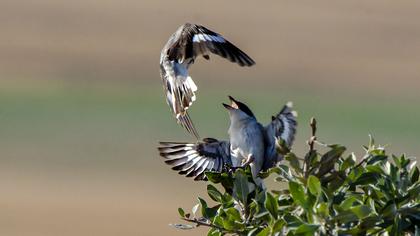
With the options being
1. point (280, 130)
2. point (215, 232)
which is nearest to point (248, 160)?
point (280, 130)

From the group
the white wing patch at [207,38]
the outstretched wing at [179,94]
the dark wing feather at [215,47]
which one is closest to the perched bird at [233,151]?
the outstretched wing at [179,94]

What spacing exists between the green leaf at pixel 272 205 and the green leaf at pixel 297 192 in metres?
0.13

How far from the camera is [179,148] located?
18.0ft

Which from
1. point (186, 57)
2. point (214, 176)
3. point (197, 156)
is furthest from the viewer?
point (197, 156)

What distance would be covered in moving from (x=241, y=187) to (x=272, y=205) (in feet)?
1.14

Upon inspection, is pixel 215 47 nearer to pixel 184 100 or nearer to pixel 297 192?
pixel 184 100

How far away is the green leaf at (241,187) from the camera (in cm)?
339

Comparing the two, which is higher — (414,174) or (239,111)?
(239,111)

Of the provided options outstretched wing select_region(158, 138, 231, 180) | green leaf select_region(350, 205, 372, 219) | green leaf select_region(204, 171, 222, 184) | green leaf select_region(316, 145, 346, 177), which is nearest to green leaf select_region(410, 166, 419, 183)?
green leaf select_region(316, 145, 346, 177)

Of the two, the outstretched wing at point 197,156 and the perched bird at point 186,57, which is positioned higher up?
the perched bird at point 186,57

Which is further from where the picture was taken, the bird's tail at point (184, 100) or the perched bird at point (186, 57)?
the bird's tail at point (184, 100)

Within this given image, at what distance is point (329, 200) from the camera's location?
290 centimetres

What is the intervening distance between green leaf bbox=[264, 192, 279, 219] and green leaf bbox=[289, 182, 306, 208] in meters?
0.13

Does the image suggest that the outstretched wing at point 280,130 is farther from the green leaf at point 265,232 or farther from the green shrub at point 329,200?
the green leaf at point 265,232
